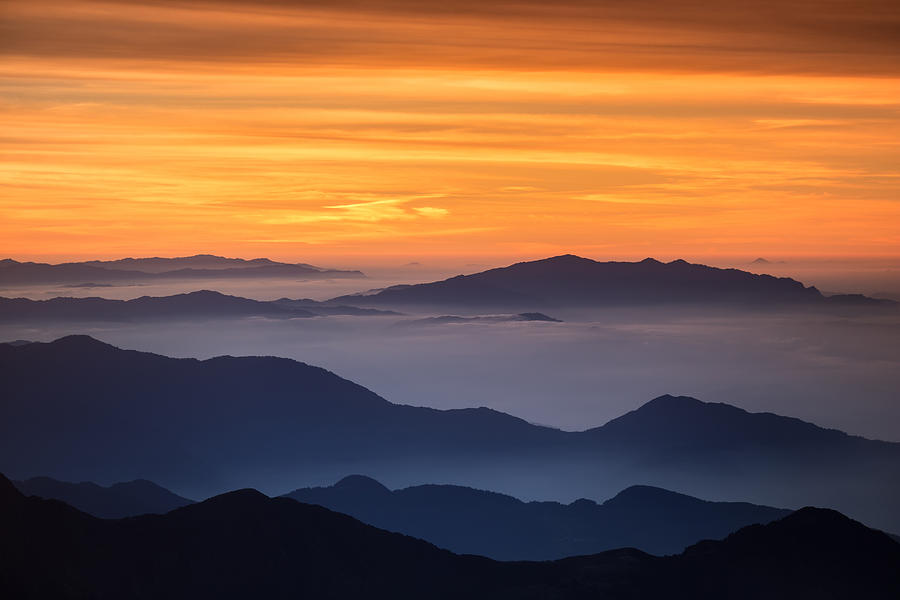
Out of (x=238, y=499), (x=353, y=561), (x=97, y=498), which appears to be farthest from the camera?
(x=97, y=498)

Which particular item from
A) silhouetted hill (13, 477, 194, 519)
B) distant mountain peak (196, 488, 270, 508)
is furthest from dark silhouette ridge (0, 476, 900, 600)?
silhouetted hill (13, 477, 194, 519)

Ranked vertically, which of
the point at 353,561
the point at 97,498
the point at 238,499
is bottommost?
the point at 97,498

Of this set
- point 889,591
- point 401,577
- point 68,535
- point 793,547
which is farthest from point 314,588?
point 889,591

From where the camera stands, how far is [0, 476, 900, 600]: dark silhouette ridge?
3999 inches

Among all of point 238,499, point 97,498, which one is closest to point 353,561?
point 238,499

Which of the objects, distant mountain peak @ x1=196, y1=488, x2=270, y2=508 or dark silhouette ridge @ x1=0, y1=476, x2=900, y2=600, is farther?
distant mountain peak @ x1=196, y1=488, x2=270, y2=508

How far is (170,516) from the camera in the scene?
11112cm

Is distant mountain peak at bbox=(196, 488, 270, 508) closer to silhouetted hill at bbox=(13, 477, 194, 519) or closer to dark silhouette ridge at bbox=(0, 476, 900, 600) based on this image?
dark silhouette ridge at bbox=(0, 476, 900, 600)

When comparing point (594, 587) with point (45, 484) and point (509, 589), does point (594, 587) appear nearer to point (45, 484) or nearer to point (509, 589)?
point (509, 589)

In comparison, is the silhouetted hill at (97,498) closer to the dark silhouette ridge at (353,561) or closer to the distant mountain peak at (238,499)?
the distant mountain peak at (238,499)

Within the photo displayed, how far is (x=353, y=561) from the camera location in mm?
112062

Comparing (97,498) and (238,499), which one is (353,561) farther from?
(97,498)

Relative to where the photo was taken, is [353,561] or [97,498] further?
[97,498]

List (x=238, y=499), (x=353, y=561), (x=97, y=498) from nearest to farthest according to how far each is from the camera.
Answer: (x=353, y=561), (x=238, y=499), (x=97, y=498)
